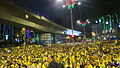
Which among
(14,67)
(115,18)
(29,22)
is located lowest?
(14,67)

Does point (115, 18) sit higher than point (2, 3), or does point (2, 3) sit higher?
point (115, 18)

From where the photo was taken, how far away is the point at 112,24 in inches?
3917

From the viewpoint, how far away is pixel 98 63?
7.60 m

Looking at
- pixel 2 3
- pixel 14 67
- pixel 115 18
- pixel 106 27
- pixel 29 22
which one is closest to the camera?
pixel 14 67

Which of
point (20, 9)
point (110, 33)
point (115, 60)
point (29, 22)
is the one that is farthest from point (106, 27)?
point (115, 60)

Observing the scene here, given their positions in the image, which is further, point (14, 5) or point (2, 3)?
point (14, 5)

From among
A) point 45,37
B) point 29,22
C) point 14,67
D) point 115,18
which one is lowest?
point 14,67

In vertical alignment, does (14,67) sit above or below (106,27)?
below

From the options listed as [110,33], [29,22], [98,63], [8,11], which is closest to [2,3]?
[8,11]

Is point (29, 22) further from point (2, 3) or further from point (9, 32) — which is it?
point (9, 32)

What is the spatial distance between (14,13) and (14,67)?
19655mm

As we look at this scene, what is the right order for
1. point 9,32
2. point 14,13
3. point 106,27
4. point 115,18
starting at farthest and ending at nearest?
1. point 106,27
2. point 9,32
3. point 115,18
4. point 14,13

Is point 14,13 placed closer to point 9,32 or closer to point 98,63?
point 98,63

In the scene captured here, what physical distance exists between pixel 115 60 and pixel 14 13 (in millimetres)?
21674
